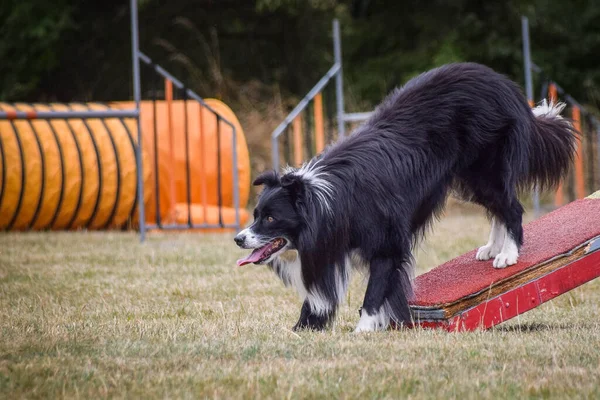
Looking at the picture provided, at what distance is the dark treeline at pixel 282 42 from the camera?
746 inches

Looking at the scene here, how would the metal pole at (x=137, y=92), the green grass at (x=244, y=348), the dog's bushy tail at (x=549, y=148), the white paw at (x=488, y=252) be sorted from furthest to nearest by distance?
the metal pole at (x=137, y=92) → the white paw at (x=488, y=252) → the dog's bushy tail at (x=549, y=148) → the green grass at (x=244, y=348)

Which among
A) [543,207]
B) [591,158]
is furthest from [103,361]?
[591,158]

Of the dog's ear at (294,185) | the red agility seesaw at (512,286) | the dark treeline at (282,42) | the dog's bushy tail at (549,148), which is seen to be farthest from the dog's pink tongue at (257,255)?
the dark treeline at (282,42)

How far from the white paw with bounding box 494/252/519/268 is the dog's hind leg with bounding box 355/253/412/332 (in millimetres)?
604

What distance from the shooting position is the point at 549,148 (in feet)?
17.3

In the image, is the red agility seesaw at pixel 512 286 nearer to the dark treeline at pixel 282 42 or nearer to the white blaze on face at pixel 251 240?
the white blaze on face at pixel 251 240

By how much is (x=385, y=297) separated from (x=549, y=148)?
1445 mm

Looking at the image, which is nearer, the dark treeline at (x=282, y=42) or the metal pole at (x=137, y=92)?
the metal pole at (x=137, y=92)

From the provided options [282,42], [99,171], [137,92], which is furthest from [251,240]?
[282,42]

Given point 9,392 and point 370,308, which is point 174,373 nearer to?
point 9,392

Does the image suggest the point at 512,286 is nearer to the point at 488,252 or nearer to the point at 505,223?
the point at 505,223

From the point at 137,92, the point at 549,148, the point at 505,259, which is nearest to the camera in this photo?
the point at 505,259

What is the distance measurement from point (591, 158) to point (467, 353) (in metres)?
11.6

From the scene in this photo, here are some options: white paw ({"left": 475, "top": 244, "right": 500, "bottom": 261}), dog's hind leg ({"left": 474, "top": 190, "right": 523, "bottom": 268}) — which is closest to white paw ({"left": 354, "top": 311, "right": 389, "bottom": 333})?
dog's hind leg ({"left": 474, "top": 190, "right": 523, "bottom": 268})
